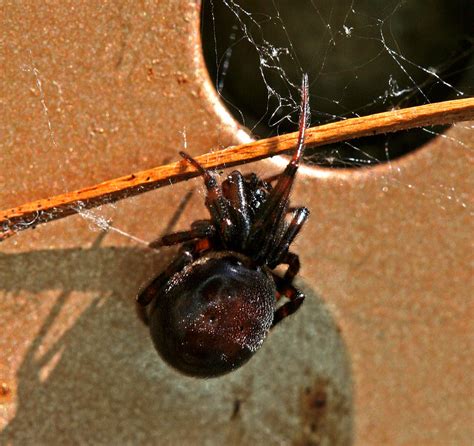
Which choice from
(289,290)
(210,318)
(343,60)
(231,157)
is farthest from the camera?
(343,60)

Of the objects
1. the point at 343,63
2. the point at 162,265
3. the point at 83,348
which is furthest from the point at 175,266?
the point at 343,63

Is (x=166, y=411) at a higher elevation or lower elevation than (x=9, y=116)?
lower

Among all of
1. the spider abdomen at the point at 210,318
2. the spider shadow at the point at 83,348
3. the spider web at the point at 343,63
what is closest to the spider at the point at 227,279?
the spider abdomen at the point at 210,318

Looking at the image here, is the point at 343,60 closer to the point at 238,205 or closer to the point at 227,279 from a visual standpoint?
the point at 238,205

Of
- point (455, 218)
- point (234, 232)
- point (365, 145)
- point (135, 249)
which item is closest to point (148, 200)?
point (135, 249)

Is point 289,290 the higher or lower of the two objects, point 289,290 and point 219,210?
the lower

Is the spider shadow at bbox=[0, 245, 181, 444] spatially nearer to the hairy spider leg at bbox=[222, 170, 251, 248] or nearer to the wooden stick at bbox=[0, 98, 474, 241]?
the wooden stick at bbox=[0, 98, 474, 241]

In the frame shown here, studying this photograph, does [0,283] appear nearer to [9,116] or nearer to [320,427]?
[9,116]

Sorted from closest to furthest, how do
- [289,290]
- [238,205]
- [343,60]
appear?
[238,205], [289,290], [343,60]
